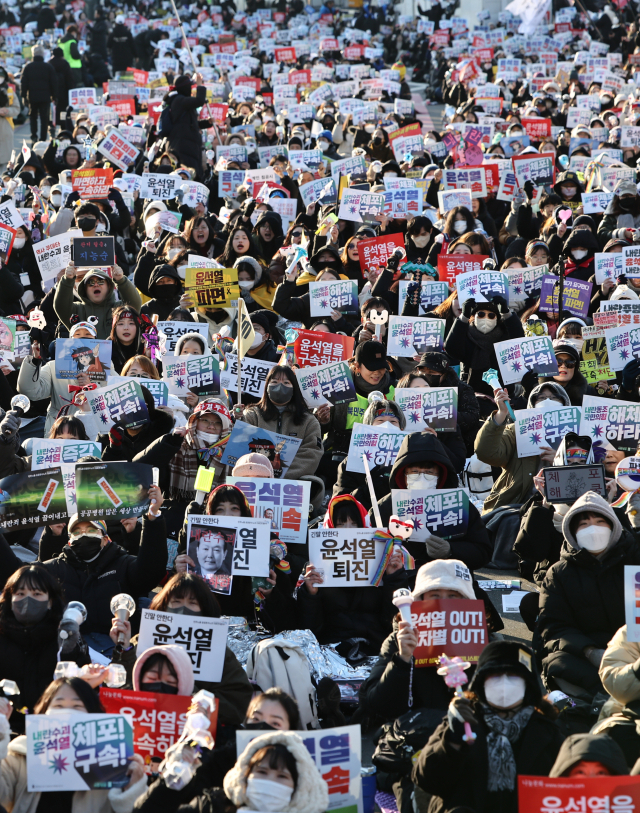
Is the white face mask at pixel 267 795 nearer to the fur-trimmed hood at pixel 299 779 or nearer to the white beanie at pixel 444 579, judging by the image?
the fur-trimmed hood at pixel 299 779

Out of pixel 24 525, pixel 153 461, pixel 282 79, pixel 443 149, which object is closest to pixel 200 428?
pixel 153 461

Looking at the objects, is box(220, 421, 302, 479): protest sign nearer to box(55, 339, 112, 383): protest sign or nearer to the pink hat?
the pink hat

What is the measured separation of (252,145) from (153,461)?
43.5ft

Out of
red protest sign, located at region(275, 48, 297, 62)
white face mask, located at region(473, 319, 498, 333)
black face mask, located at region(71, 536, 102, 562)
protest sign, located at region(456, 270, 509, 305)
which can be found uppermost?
red protest sign, located at region(275, 48, 297, 62)

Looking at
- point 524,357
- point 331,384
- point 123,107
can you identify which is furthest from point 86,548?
point 123,107

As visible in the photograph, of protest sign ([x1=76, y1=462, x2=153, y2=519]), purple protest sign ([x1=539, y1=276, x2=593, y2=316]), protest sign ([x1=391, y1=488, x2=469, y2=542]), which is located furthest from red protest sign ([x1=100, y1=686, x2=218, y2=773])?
purple protest sign ([x1=539, y1=276, x2=593, y2=316])

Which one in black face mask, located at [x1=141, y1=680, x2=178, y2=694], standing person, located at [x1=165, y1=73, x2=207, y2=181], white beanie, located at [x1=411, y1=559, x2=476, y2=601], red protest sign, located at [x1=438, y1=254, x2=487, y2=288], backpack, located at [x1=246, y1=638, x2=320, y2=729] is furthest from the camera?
standing person, located at [x1=165, y1=73, x2=207, y2=181]

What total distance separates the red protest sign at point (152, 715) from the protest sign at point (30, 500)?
80.2 inches

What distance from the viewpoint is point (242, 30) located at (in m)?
36.3

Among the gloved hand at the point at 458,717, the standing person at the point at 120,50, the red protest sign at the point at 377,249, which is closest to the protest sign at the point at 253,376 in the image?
the red protest sign at the point at 377,249

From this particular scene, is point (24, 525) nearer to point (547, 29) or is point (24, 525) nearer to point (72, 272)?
point (72, 272)

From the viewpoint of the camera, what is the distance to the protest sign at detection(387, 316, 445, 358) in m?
9.33

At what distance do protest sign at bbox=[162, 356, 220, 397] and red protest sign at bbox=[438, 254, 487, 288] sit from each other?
3.17 meters

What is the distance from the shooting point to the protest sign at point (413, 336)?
30.6 ft
